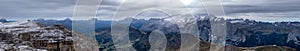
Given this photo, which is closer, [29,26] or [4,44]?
[4,44]

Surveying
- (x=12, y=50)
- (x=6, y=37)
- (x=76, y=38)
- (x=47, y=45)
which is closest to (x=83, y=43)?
(x=76, y=38)

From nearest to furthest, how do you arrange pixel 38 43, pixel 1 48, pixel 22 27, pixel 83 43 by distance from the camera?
pixel 1 48 → pixel 38 43 → pixel 83 43 → pixel 22 27

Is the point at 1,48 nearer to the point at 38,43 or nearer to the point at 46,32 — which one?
the point at 38,43

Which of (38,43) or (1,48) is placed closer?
(1,48)

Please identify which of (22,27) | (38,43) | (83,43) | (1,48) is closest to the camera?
(1,48)

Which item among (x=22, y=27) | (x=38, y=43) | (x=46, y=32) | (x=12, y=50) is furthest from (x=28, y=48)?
(x=22, y=27)

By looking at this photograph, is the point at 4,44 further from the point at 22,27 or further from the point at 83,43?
the point at 22,27

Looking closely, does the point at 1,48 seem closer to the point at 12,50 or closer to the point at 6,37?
the point at 12,50
